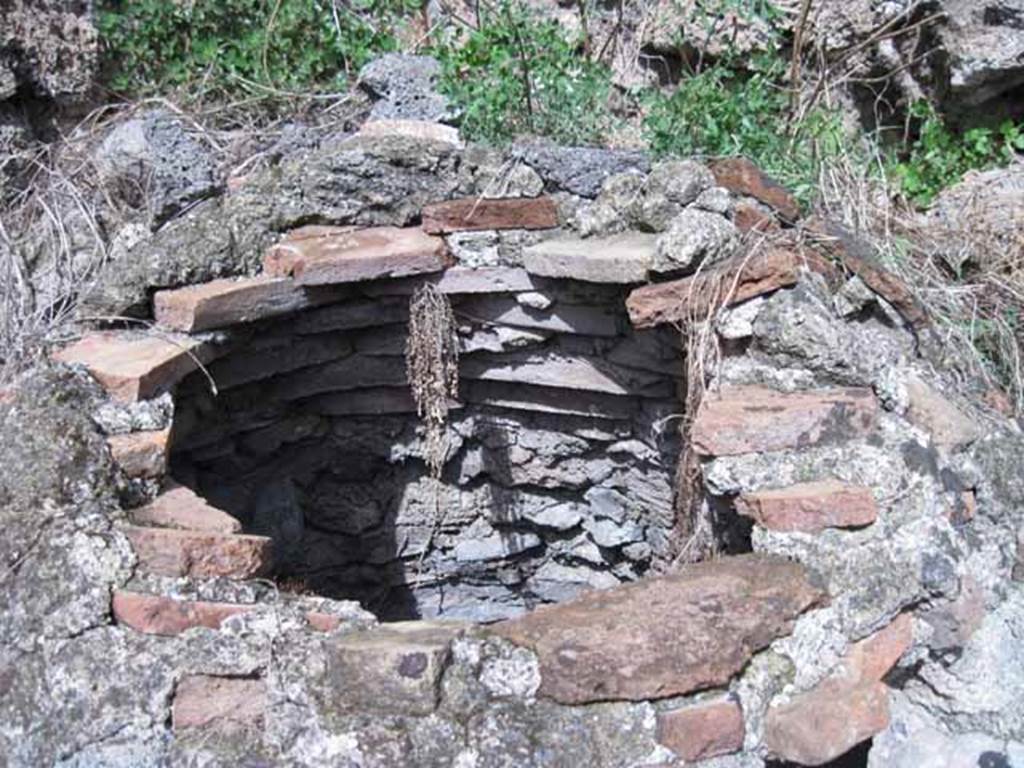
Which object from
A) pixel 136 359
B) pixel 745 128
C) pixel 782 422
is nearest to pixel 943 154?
pixel 745 128

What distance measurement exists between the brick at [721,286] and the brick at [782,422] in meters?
0.25

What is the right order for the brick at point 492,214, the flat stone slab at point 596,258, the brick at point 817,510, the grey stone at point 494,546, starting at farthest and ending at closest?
the grey stone at point 494,546
the brick at point 492,214
the flat stone slab at point 596,258
the brick at point 817,510

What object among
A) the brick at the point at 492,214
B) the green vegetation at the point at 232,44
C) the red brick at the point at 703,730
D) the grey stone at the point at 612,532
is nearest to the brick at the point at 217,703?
the red brick at the point at 703,730

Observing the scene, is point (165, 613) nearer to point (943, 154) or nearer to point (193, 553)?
point (193, 553)

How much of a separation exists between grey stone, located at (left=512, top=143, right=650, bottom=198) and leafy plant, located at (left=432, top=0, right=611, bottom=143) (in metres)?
0.20

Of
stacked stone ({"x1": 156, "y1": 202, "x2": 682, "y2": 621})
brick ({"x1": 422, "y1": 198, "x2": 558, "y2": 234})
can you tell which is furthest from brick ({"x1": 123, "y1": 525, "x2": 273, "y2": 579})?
brick ({"x1": 422, "y1": 198, "x2": 558, "y2": 234})

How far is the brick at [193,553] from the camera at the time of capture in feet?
6.66

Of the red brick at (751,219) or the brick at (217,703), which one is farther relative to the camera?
the red brick at (751,219)

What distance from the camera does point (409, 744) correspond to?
5.99 ft

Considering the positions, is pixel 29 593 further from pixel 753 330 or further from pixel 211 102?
pixel 211 102

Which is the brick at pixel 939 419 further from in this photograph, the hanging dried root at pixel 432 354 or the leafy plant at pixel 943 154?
the leafy plant at pixel 943 154

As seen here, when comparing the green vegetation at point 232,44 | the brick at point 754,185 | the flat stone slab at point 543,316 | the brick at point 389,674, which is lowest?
the brick at point 389,674

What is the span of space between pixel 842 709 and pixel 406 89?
6.63ft

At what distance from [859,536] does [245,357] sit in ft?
5.22
